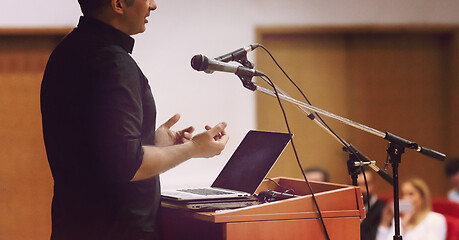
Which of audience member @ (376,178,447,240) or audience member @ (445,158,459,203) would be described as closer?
audience member @ (376,178,447,240)

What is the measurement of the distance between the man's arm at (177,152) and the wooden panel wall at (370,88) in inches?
134

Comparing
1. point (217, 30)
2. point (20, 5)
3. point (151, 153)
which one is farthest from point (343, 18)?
point (151, 153)

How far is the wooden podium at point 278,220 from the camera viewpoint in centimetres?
136

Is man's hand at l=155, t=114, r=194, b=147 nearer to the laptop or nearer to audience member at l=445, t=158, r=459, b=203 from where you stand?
the laptop

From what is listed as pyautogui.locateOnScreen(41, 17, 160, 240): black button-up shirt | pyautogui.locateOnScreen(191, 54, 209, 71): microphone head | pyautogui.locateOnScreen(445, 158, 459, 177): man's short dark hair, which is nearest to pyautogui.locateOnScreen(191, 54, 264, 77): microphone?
pyautogui.locateOnScreen(191, 54, 209, 71): microphone head

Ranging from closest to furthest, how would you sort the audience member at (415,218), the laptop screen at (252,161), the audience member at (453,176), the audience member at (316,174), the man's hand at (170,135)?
1. the laptop screen at (252,161)
2. the man's hand at (170,135)
3. the audience member at (415,218)
4. the audience member at (316,174)
5. the audience member at (453,176)

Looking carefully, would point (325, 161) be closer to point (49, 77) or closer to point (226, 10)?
point (226, 10)

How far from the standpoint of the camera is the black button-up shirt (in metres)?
1.28

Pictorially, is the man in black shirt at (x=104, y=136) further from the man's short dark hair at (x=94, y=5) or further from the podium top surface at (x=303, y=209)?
the podium top surface at (x=303, y=209)

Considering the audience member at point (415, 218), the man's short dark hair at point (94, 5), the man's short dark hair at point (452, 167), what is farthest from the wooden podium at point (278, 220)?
the man's short dark hair at point (452, 167)

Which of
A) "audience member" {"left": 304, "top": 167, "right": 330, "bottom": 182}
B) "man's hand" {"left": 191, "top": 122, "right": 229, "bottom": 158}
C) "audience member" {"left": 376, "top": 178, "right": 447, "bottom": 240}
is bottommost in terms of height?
"audience member" {"left": 376, "top": 178, "right": 447, "bottom": 240}

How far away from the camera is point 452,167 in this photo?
4938 millimetres

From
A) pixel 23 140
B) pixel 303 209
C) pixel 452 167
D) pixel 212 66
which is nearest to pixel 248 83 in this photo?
pixel 212 66

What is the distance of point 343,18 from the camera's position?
484 cm
